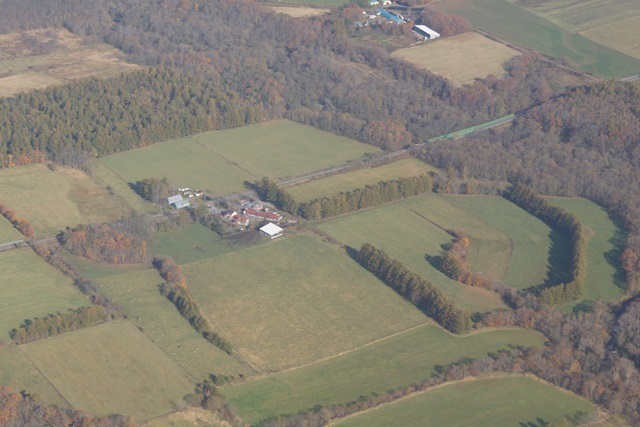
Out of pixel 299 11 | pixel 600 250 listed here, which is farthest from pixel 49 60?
pixel 600 250

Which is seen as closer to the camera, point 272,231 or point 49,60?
point 272,231

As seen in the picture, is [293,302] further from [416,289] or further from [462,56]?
[462,56]

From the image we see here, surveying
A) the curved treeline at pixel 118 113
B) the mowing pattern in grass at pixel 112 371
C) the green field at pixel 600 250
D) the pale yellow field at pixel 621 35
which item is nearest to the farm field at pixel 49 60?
the curved treeline at pixel 118 113

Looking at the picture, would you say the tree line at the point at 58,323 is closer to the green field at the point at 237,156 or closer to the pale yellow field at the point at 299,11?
the green field at the point at 237,156

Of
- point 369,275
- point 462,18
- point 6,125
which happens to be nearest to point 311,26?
point 462,18

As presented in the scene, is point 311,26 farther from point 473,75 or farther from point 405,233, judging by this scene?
point 405,233
